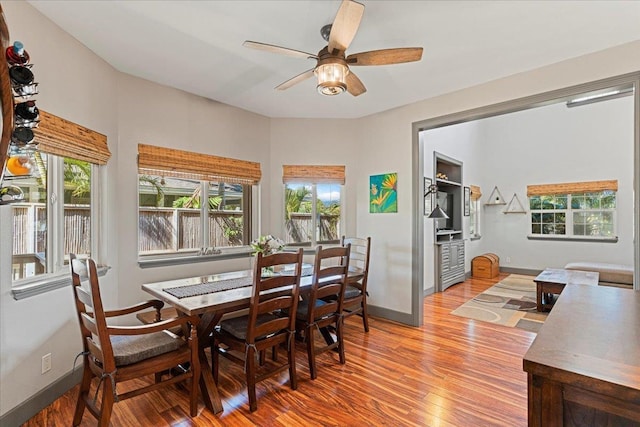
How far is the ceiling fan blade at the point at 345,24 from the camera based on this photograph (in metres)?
1.64

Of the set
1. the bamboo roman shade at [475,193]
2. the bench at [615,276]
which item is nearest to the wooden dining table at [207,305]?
the bench at [615,276]

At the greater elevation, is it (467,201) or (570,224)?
(467,201)

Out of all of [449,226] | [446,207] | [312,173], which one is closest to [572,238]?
[449,226]

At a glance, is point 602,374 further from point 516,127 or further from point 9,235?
point 516,127

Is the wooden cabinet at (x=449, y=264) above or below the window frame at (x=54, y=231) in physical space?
below

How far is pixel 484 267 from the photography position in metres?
6.77

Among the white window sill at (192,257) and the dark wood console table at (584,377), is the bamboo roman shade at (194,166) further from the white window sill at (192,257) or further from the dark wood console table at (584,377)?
the dark wood console table at (584,377)

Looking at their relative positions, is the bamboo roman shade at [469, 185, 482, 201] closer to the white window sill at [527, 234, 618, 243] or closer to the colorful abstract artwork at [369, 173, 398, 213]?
the white window sill at [527, 234, 618, 243]

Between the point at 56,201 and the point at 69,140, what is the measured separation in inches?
→ 19.4

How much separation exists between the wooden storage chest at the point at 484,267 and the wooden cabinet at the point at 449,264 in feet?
2.47

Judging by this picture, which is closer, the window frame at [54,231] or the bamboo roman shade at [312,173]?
the window frame at [54,231]

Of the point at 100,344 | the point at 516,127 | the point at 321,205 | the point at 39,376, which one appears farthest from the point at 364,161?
the point at 516,127

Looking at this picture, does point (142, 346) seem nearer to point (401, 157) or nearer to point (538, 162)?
point (401, 157)

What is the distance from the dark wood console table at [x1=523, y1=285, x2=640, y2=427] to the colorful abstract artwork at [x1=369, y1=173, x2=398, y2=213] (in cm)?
292
